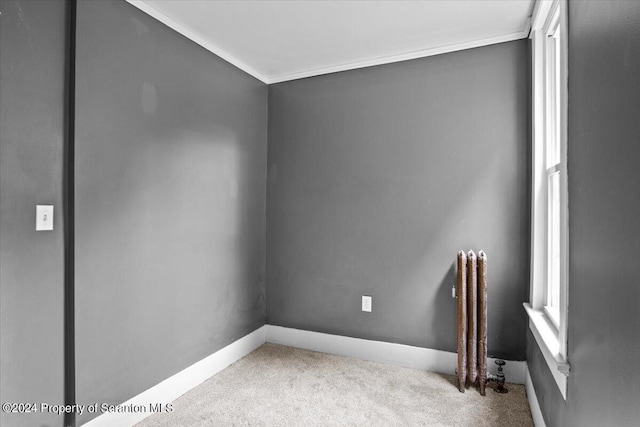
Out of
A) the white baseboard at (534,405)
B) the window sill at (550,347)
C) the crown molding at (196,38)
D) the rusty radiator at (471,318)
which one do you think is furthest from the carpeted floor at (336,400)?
the crown molding at (196,38)

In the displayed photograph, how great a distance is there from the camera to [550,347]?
163cm

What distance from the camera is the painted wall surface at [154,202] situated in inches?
72.9

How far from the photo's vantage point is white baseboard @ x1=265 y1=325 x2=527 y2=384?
2.59m

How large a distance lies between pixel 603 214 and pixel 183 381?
244 centimetres

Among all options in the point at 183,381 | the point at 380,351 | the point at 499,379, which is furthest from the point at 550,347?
the point at 183,381

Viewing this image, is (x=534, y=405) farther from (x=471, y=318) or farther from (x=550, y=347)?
(x=550, y=347)

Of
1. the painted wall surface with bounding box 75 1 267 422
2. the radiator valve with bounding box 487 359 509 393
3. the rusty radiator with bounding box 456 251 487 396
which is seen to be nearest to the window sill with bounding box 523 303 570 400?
the rusty radiator with bounding box 456 251 487 396

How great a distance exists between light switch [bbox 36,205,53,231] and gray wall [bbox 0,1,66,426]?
2 centimetres

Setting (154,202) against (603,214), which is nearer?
(603,214)

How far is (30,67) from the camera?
5.28 feet

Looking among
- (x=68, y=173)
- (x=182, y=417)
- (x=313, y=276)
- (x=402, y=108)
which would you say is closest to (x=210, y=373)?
(x=182, y=417)

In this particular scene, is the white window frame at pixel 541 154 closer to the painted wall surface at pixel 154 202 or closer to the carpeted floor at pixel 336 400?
the carpeted floor at pixel 336 400

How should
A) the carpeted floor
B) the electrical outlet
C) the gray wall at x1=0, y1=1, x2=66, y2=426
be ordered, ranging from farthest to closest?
the electrical outlet
the carpeted floor
the gray wall at x1=0, y1=1, x2=66, y2=426

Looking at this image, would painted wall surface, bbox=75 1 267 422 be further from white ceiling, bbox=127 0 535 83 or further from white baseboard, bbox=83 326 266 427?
white ceiling, bbox=127 0 535 83
